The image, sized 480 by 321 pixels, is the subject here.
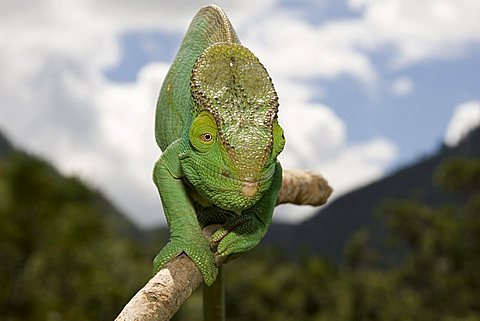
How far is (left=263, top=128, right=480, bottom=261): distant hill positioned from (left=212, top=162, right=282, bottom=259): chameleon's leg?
2354 inches

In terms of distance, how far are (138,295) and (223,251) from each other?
46 cm

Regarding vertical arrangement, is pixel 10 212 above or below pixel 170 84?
above

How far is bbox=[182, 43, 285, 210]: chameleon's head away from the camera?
174 cm

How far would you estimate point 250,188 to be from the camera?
1732 millimetres

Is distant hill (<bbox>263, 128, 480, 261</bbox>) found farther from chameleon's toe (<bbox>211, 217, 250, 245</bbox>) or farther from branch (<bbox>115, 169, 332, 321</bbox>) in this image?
branch (<bbox>115, 169, 332, 321</bbox>)

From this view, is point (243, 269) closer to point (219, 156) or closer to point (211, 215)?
point (211, 215)

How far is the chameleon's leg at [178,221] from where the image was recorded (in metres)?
1.97

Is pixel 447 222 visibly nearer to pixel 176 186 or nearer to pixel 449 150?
pixel 176 186

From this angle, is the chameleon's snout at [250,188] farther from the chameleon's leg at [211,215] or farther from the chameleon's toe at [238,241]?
the chameleon's leg at [211,215]

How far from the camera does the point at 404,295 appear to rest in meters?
25.3

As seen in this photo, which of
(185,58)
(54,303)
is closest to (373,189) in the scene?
(54,303)

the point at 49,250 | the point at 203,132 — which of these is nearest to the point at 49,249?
the point at 49,250

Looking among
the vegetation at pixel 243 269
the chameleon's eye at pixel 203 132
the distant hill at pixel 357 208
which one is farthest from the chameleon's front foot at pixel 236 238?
the distant hill at pixel 357 208

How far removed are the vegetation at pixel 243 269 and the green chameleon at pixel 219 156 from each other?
705 cm
